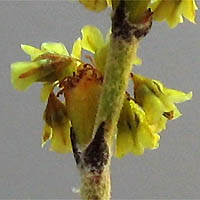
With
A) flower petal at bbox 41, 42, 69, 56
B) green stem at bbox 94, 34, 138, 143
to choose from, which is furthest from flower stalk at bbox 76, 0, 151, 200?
flower petal at bbox 41, 42, 69, 56

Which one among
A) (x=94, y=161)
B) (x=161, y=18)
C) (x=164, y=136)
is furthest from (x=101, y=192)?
(x=164, y=136)

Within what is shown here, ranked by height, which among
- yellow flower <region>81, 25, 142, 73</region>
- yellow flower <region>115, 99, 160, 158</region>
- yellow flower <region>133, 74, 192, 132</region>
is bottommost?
yellow flower <region>115, 99, 160, 158</region>

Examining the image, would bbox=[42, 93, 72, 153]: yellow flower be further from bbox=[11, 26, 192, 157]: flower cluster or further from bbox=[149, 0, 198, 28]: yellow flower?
bbox=[149, 0, 198, 28]: yellow flower

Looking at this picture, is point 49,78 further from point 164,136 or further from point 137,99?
point 164,136

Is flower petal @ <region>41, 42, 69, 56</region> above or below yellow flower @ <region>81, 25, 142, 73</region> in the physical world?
below

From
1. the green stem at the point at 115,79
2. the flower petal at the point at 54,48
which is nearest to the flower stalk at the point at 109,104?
the green stem at the point at 115,79

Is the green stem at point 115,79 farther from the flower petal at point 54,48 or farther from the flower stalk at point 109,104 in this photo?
the flower petal at point 54,48

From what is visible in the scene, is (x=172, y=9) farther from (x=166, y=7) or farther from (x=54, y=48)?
(x=54, y=48)
